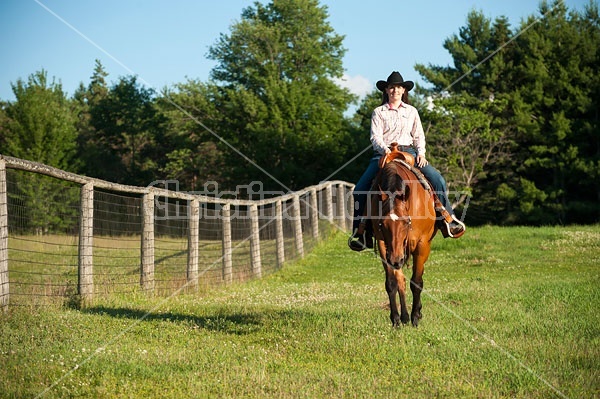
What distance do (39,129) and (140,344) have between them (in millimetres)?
45251

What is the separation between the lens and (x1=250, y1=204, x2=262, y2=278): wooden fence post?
17.2 metres

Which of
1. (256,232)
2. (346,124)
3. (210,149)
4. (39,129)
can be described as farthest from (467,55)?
(256,232)

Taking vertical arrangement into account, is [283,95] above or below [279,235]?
above

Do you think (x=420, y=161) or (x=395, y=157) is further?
(x=420, y=161)

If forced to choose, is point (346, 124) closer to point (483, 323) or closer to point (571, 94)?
point (571, 94)

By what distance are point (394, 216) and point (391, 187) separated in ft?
1.24

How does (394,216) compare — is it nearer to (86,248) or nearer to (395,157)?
(395,157)

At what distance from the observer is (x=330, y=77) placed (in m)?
64.6

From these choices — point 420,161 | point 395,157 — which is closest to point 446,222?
point 420,161

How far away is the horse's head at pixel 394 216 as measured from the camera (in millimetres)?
8594

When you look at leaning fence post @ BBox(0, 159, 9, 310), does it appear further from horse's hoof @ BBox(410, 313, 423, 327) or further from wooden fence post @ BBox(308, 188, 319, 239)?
wooden fence post @ BBox(308, 188, 319, 239)

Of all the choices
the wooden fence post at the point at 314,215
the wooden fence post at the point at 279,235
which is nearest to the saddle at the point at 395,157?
the wooden fence post at the point at 279,235

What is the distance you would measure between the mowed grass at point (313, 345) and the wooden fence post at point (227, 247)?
2030 mm

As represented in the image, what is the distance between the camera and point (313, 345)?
7.75m
